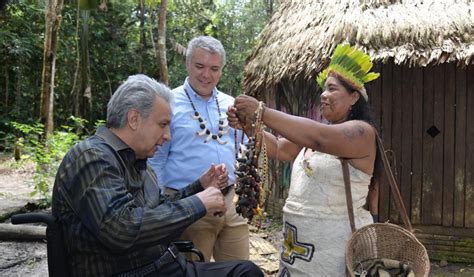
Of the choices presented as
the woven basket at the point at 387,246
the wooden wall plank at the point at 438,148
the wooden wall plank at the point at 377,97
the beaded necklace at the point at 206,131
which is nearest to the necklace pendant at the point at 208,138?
the beaded necklace at the point at 206,131

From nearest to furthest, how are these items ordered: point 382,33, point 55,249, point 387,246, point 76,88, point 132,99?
point 55,249
point 132,99
point 387,246
point 382,33
point 76,88

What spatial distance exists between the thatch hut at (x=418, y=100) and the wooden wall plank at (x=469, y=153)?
11 millimetres

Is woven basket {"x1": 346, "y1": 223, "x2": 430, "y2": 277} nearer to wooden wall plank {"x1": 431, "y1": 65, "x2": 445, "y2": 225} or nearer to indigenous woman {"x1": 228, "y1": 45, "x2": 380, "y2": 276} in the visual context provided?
indigenous woman {"x1": 228, "y1": 45, "x2": 380, "y2": 276}

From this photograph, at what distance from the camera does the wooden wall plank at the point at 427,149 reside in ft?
20.1

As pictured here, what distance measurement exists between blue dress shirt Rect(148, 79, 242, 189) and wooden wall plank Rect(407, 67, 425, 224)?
3915 mm

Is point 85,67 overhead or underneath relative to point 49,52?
underneath

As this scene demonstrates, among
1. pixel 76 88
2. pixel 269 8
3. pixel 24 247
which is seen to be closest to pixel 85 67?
pixel 76 88

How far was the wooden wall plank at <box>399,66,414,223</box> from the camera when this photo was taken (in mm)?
6199

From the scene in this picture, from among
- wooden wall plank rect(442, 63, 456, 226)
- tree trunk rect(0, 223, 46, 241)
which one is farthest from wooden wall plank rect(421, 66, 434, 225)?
tree trunk rect(0, 223, 46, 241)

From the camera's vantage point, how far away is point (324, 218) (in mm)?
2344

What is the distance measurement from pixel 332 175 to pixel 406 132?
14.0 ft

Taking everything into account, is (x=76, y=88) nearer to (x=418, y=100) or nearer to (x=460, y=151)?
(x=418, y=100)

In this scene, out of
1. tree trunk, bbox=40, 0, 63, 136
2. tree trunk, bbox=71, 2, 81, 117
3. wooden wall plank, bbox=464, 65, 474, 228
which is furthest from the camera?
tree trunk, bbox=71, 2, 81, 117

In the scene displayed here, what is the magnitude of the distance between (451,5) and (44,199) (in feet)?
16.9
